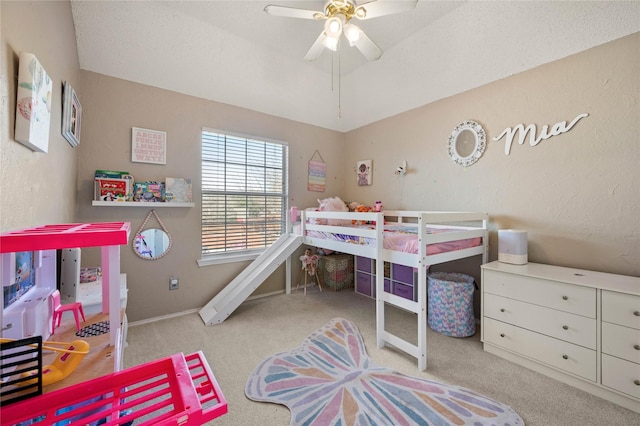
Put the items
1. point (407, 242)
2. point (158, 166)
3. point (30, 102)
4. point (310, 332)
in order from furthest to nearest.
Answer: point (158, 166)
point (310, 332)
point (407, 242)
point (30, 102)

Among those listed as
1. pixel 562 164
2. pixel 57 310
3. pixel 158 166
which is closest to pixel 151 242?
pixel 158 166

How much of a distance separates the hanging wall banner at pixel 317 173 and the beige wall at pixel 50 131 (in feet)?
8.39

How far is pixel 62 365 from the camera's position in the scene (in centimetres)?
77

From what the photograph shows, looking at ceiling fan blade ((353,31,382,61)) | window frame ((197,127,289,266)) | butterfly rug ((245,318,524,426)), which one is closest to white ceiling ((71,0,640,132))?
window frame ((197,127,289,266))

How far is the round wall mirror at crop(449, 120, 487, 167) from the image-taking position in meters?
2.70

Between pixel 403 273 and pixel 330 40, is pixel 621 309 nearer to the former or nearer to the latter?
pixel 403 273

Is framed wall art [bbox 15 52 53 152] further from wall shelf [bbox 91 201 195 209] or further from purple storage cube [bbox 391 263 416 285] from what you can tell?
purple storage cube [bbox 391 263 416 285]

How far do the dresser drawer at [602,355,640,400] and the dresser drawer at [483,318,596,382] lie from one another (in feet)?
0.17

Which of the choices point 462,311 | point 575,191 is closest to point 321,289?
point 462,311

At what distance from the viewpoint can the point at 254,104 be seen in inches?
129

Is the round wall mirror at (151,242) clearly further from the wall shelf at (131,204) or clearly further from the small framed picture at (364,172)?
the small framed picture at (364,172)

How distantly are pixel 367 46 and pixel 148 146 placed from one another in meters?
2.27

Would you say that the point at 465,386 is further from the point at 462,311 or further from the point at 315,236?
the point at 315,236

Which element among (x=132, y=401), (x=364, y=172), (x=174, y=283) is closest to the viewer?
(x=132, y=401)
